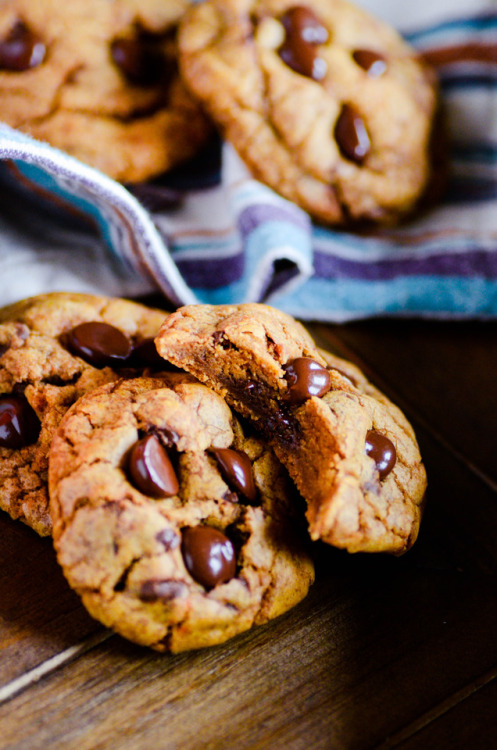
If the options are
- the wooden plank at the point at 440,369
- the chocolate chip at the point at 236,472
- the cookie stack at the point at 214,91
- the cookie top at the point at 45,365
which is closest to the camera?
the chocolate chip at the point at 236,472

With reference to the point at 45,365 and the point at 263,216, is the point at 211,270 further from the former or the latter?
the point at 45,365

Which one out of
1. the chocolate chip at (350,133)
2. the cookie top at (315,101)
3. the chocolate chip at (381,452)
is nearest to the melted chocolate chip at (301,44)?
the cookie top at (315,101)

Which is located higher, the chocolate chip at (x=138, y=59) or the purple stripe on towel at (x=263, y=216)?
the chocolate chip at (x=138, y=59)

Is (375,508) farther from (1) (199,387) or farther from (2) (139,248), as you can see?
(2) (139,248)

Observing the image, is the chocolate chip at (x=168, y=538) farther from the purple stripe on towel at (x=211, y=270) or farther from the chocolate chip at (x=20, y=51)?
the chocolate chip at (x=20, y=51)

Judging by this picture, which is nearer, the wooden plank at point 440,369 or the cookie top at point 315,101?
the wooden plank at point 440,369

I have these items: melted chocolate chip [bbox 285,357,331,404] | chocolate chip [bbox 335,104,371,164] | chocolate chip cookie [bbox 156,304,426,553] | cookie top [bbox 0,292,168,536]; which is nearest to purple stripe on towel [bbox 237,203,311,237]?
chocolate chip [bbox 335,104,371,164]

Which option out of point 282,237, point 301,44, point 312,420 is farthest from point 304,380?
point 301,44

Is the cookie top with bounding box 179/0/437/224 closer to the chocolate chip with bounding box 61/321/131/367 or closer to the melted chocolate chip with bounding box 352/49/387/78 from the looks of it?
the melted chocolate chip with bounding box 352/49/387/78
